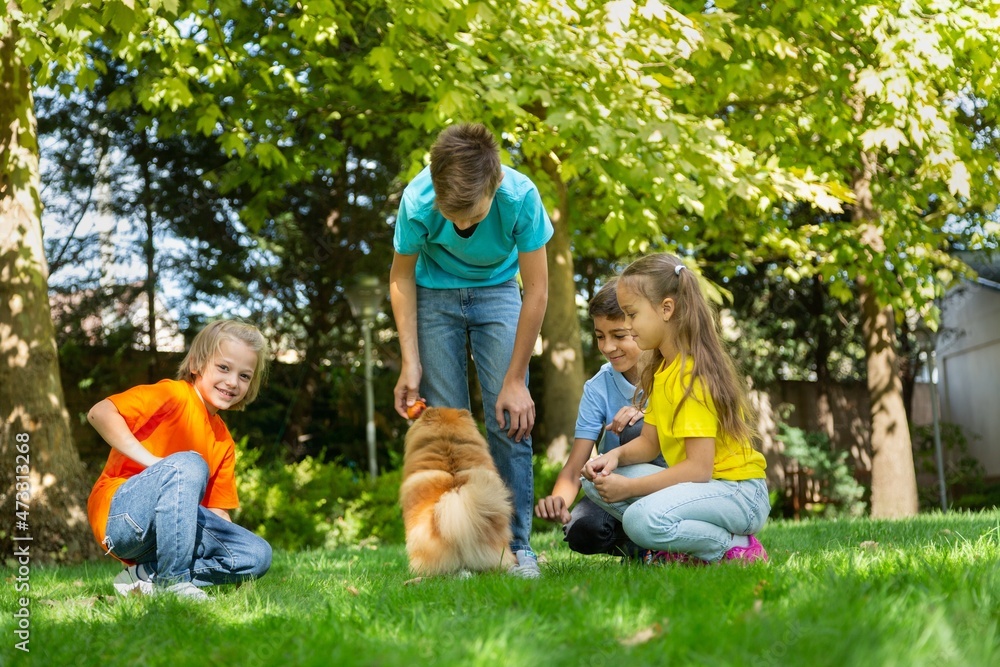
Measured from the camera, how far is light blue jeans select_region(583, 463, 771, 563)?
3.41 metres

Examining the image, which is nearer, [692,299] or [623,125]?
[692,299]

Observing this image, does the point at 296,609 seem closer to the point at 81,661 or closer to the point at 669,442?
the point at 81,661

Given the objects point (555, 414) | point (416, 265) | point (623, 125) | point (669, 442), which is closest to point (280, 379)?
point (555, 414)

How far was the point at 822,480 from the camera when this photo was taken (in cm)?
1375

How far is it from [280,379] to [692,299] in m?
9.36

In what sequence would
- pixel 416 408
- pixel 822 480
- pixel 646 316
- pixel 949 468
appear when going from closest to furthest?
pixel 646 316 < pixel 416 408 < pixel 822 480 < pixel 949 468

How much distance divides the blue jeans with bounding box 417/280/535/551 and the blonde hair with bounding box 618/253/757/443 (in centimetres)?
66

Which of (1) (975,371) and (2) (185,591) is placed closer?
(2) (185,591)

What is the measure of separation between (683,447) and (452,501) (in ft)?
2.98

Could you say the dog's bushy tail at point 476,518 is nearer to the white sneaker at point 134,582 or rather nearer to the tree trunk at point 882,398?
the white sneaker at point 134,582

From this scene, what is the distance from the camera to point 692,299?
143 inches

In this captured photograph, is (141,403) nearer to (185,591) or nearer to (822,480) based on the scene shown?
(185,591)

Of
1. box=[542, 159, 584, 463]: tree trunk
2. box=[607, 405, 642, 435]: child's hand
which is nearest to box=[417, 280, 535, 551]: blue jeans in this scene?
box=[607, 405, 642, 435]: child's hand

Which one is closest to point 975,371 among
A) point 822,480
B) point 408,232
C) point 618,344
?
point 822,480
